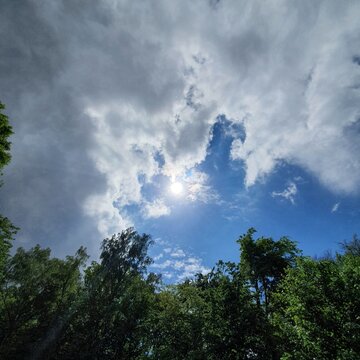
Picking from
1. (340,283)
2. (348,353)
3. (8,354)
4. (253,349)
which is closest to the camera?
(348,353)

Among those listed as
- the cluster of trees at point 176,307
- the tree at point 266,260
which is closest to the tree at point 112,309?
the cluster of trees at point 176,307

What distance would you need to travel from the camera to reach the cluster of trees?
1288cm

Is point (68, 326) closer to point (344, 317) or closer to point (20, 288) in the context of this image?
point (20, 288)

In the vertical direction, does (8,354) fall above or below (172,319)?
below

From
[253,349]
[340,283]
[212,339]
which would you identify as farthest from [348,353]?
[212,339]

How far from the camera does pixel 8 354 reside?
3347 cm

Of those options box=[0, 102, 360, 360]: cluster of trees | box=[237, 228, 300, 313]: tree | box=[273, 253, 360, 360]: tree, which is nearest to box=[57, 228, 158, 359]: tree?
box=[0, 102, 360, 360]: cluster of trees

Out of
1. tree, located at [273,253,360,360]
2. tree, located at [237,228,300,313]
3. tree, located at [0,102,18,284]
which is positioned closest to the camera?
tree, located at [273,253,360,360]

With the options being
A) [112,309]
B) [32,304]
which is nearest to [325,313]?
[112,309]

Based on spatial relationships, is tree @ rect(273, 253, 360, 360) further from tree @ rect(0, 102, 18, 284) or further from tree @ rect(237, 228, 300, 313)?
tree @ rect(0, 102, 18, 284)

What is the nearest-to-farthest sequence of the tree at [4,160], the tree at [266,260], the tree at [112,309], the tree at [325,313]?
the tree at [325,313], the tree at [4,160], the tree at [266,260], the tree at [112,309]

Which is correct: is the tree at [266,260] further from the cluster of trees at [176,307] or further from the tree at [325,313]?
the tree at [325,313]

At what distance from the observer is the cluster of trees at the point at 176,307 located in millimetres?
12875

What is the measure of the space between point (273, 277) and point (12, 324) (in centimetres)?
3483
